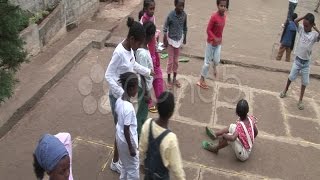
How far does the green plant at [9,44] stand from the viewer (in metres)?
3.52

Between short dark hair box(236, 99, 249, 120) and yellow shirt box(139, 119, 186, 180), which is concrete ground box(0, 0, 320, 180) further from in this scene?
yellow shirt box(139, 119, 186, 180)

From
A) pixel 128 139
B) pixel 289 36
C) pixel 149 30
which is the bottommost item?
pixel 289 36

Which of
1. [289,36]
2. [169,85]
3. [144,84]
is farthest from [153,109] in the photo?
[289,36]

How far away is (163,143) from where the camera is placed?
3.24 meters

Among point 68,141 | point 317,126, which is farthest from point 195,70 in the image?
point 68,141

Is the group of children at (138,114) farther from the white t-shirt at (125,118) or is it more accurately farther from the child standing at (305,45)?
the child standing at (305,45)

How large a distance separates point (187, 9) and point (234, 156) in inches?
331

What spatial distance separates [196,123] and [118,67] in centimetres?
183

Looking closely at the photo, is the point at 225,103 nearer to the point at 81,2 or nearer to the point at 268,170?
the point at 268,170

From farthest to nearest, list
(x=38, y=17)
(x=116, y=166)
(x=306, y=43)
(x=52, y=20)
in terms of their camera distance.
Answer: (x=52, y=20) < (x=38, y=17) < (x=306, y=43) < (x=116, y=166)

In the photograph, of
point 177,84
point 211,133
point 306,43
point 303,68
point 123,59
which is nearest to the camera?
point 123,59

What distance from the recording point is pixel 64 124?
17.2 feet

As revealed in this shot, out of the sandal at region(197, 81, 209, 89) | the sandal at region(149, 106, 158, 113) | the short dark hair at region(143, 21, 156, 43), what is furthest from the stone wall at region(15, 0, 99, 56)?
the sandal at region(197, 81, 209, 89)

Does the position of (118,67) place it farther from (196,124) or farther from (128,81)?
(196,124)
